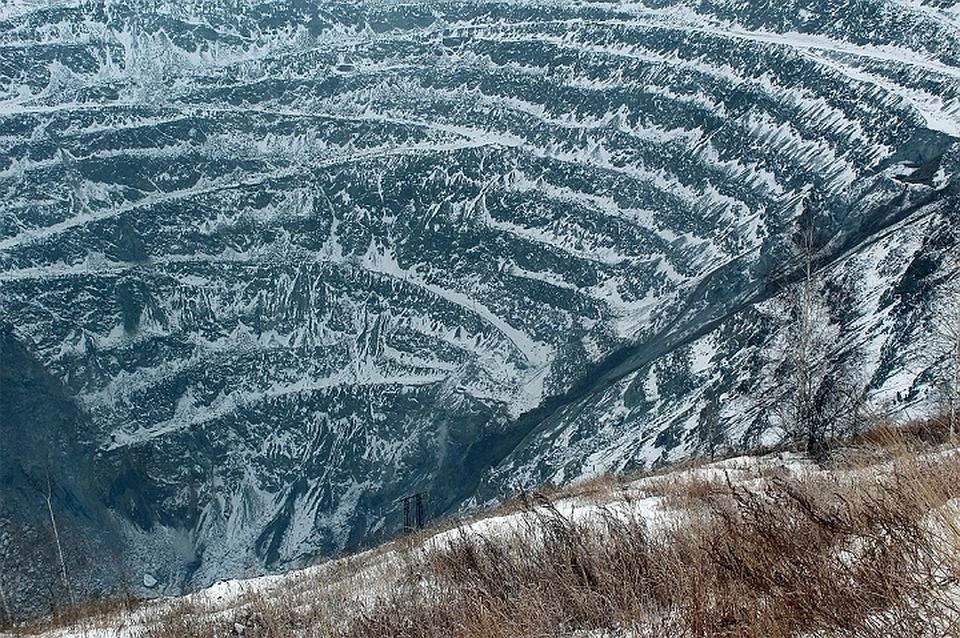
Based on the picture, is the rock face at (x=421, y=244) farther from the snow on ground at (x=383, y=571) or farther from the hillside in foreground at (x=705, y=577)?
the hillside in foreground at (x=705, y=577)

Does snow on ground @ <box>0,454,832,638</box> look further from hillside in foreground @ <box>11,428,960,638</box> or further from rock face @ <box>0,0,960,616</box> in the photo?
rock face @ <box>0,0,960,616</box>

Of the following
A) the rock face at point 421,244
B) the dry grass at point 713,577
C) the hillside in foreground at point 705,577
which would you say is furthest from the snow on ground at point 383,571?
the rock face at point 421,244

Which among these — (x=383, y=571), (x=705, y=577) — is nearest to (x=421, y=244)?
(x=383, y=571)

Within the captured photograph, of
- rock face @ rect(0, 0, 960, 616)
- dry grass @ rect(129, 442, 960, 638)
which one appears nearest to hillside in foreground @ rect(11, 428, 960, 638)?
dry grass @ rect(129, 442, 960, 638)

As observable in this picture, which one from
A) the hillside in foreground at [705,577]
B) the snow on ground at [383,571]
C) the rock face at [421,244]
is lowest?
the rock face at [421,244]

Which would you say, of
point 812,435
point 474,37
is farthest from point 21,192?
point 812,435

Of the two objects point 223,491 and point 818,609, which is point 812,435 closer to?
point 818,609
